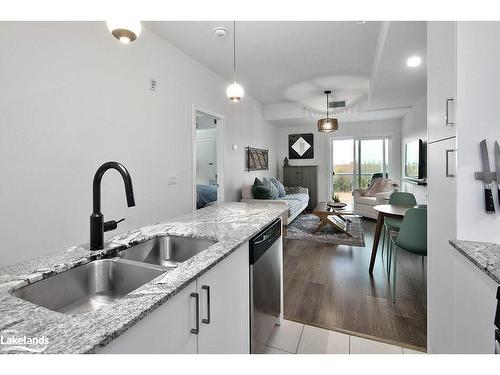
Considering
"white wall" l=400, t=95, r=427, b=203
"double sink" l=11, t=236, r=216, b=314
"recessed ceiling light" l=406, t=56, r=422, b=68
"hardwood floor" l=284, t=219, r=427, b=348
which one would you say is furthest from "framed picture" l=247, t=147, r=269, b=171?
"double sink" l=11, t=236, r=216, b=314

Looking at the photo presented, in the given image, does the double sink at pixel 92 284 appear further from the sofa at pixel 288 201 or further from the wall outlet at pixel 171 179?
the sofa at pixel 288 201

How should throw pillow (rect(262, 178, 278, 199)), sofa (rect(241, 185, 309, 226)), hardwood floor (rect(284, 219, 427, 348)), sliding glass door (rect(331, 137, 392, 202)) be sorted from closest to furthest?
hardwood floor (rect(284, 219, 427, 348)), sofa (rect(241, 185, 309, 226)), throw pillow (rect(262, 178, 278, 199)), sliding glass door (rect(331, 137, 392, 202))

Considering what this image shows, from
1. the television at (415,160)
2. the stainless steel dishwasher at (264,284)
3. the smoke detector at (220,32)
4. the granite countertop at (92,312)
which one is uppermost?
the smoke detector at (220,32)

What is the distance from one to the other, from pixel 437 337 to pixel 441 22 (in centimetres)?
182

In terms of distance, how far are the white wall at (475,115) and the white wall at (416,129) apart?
3338 mm

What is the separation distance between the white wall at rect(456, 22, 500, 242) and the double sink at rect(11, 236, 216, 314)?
4.59 feet

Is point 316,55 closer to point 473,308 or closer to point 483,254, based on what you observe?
point 483,254

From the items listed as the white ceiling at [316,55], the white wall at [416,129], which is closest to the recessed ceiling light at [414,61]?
the white ceiling at [316,55]

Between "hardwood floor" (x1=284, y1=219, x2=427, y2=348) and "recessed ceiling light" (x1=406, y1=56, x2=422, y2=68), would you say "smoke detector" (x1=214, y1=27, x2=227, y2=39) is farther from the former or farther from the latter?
"hardwood floor" (x1=284, y1=219, x2=427, y2=348)

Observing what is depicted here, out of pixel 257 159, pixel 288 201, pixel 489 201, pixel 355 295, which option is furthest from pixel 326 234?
pixel 489 201

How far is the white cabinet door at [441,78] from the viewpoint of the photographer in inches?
49.6

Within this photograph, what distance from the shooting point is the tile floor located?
1740mm
